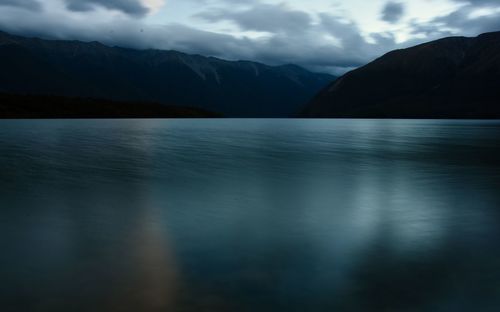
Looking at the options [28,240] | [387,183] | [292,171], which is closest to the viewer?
[28,240]

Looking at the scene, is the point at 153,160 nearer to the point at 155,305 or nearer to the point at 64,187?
the point at 64,187

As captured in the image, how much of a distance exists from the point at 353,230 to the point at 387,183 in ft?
42.5

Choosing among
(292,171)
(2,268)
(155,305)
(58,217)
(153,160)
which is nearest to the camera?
(155,305)

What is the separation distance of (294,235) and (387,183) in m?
14.5

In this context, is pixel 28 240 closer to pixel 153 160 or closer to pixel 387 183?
pixel 387 183

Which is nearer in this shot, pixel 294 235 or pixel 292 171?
pixel 294 235

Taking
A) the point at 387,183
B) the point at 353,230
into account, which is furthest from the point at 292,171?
the point at 353,230

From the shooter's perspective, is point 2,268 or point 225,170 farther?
point 225,170

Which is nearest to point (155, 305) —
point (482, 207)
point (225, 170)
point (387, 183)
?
point (482, 207)

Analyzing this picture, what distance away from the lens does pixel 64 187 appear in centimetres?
2562

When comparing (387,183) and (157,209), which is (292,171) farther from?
(157,209)

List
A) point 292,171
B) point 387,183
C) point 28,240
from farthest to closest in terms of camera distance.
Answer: point 292,171, point 387,183, point 28,240

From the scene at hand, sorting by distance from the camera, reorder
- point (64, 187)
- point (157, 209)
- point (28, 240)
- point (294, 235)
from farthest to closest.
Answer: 1. point (64, 187)
2. point (157, 209)
3. point (294, 235)
4. point (28, 240)

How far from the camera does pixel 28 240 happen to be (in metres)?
14.2
